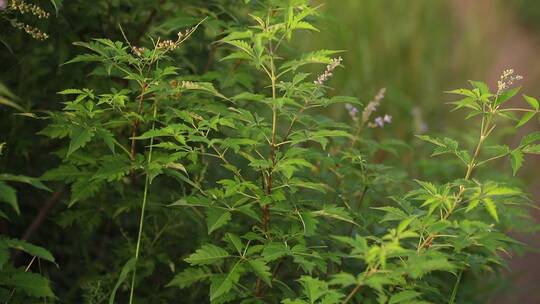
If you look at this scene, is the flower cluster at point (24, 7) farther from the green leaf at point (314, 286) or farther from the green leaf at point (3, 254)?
the green leaf at point (314, 286)

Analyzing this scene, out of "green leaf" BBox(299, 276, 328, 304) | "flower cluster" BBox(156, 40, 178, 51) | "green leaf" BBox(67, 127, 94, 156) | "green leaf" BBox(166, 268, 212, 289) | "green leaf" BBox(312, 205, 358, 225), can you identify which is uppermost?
"flower cluster" BBox(156, 40, 178, 51)

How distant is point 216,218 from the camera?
6.12 feet

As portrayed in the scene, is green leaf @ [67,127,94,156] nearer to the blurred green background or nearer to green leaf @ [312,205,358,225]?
green leaf @ [312,205,358,225]


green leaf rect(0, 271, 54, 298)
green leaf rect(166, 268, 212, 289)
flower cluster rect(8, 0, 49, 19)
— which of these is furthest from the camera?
green leaf rect(166, 268, 212, 289)

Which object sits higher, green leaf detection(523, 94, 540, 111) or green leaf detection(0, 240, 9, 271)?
green leaf detection(523, 94, 540, 111)

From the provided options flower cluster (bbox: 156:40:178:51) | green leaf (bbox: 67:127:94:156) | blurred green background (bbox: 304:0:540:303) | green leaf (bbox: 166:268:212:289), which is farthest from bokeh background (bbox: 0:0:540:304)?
green leaf (bbox: 67:127:94:156)

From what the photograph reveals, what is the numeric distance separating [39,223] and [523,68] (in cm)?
452

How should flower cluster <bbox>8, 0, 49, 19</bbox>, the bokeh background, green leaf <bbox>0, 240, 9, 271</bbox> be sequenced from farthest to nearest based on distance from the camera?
the bokeh background → flower cluster <bbox>8, 0, 49, 19</bbox> → green leaf <bbox>0, 240, 9, 271</bbox>

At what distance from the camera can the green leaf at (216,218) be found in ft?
6.03

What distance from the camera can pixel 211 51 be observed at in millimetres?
2691

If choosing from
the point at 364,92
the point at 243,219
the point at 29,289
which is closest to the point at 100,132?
the point at 29,289

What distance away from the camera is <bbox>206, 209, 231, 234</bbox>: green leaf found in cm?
184

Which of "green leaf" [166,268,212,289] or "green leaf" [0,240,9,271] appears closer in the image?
"green leaf" [0,240,9,271]

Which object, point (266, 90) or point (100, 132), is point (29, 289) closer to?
point (100, 132)
